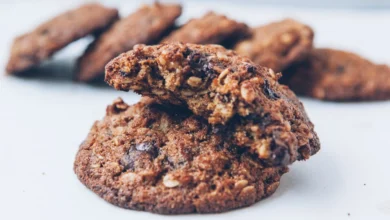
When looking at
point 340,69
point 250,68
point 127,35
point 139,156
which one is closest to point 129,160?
point 139,156

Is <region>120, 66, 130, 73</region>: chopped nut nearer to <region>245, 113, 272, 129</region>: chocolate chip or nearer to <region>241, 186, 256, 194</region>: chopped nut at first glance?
<region>245, 113, 272, 129</region>: chocolate chip

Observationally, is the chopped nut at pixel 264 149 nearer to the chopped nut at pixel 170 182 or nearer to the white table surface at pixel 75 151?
the white table surface at pixel 75 151

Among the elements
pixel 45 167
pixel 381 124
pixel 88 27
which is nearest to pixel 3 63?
pixel 88 27

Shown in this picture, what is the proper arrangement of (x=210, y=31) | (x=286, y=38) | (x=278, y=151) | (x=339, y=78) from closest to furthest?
(x=278, y=151), (x=210, y=31), (x=286, y=38), (x=339, y=78)

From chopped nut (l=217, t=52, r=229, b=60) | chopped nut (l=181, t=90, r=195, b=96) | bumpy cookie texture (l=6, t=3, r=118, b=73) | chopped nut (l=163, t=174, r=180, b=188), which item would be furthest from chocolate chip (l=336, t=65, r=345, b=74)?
chopped nut (l=163, t=174, r=180, b=188)

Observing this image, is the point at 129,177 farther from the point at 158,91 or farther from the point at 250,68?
the point at 250,68

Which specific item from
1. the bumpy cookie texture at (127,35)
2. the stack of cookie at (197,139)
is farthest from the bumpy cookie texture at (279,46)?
the stack of cookie at (197,139)
